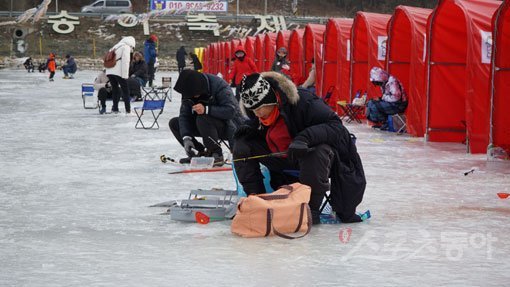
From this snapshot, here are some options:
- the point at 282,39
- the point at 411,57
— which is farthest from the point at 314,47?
the point at 411,57

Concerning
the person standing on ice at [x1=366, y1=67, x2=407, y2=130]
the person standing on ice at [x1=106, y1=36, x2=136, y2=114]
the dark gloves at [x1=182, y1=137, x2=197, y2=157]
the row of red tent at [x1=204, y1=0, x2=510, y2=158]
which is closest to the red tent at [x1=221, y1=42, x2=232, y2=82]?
the row of red tent at [x1=204, y1=0, x2=510, y2=158]

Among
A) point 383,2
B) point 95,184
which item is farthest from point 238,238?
point 383,2

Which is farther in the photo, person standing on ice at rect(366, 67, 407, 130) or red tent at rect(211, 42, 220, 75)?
red tent at rect(211, 42, 220, 75)

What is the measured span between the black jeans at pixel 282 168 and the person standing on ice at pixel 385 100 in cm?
793

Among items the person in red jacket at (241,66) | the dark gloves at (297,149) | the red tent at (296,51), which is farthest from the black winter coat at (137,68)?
the dark gloves at (297,149)

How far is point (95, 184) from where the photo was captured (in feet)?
27.7

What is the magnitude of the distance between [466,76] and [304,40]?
10.2 m

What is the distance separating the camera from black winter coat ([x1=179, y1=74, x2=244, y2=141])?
9.37 m

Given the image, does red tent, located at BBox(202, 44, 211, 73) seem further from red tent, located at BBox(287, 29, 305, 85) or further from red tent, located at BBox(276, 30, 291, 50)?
red tent, located at BBox(287, 29, 305, 85)

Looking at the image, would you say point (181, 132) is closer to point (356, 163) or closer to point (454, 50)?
point (356, 163)

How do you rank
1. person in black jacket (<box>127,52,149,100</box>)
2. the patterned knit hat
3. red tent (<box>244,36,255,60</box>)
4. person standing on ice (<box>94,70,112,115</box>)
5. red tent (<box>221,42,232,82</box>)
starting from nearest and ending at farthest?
the patterned knit hat
person standing on ice (<box>94,70,112,115</box>)
person in black jacket (<box>127,52,149,100</box>)
red tent (<box>244,36,255,60</box>)
red tent (<box>221,42,232,82</box>)

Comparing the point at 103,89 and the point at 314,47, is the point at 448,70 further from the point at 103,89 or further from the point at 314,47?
the point at 314,47

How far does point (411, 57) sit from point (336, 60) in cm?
524

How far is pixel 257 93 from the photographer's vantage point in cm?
611
